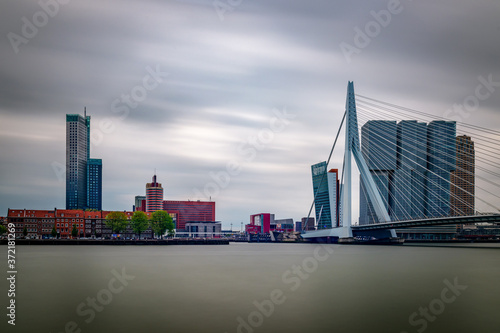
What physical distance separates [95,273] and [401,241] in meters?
64.0

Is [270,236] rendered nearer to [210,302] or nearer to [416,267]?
[416,267]

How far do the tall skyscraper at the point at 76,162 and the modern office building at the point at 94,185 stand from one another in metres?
1.71

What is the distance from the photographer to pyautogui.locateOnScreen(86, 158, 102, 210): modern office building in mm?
192750

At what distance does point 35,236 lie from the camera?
92.0 m

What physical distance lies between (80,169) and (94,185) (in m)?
9.34

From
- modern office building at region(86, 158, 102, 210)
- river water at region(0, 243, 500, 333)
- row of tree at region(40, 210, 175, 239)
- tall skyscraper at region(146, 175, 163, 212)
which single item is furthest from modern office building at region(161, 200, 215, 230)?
river water at region(0, 243, 500, 333)

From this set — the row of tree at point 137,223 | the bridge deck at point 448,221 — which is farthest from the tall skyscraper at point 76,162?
the bridge deck at point 448,221

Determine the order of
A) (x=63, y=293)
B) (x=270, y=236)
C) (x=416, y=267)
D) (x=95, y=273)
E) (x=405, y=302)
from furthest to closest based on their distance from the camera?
(x=270, y=236) < (x=416, y=267) < (x=95, y=273) < (x=63, y=293) < (x=405, y=302)

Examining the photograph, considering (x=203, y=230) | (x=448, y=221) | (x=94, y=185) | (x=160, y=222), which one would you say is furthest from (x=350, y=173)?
(x=94, y=185)

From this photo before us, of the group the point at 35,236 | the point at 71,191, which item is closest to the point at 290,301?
the point at 35,236

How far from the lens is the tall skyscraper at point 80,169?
190 m

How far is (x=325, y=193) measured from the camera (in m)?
140

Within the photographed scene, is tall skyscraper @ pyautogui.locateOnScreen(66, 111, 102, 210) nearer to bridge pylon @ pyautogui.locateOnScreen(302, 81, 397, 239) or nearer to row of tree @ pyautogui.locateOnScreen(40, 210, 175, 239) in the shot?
row of tree @ pyautogui.locateOnScreen(40, 210, 175, 239)

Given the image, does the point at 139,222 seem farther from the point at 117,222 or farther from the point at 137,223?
the point at 117,222
